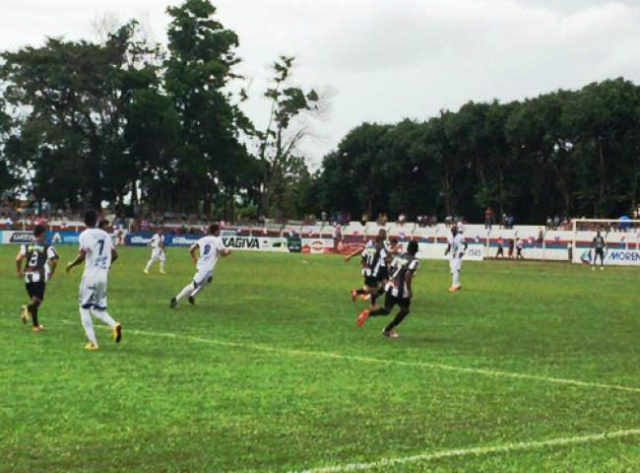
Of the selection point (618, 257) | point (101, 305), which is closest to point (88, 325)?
point (101, 305)

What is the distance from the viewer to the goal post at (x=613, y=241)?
54562mm

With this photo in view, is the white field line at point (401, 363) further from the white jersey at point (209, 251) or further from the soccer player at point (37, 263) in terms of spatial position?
the white jersey at point (209, 251)

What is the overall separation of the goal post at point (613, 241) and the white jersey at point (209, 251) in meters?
36.2

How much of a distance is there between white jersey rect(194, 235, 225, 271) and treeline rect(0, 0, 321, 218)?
54598 mm

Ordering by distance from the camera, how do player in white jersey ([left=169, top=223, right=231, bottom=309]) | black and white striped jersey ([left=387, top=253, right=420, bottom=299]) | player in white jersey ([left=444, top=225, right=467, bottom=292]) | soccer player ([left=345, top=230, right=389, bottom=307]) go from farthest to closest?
1. player in white jersey ([left=444, top=225, right=467, bottom=292])
2. soccer player ([left=345, top=230, right=389, bottom=307])
3. player in white jersey ([left=169, top=223, right=231, bottom=309])
4. black and white striped jersey ([left=387, top=253, right=420, bottom=299])

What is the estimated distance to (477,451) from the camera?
8.02 meters

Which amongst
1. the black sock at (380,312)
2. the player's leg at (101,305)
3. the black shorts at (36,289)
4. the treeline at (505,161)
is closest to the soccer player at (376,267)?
the black sock at (380,312)

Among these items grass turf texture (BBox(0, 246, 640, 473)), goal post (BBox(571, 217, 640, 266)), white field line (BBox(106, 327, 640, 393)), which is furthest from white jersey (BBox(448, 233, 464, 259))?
goal post (BBox(571, 217, 640, 266))

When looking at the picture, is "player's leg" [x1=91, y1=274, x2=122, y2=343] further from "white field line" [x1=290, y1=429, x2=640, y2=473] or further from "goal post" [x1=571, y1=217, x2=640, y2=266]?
"goal post" [x1=571, y1=217, x2=640, y2=266]

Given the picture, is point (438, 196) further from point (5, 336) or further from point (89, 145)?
point (5, 336)

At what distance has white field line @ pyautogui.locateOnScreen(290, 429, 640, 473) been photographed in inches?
290

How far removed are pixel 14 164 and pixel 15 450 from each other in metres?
72.8

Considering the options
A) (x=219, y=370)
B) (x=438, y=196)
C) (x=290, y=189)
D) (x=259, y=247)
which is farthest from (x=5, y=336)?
(x=290, y=189)

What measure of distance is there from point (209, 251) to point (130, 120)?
189 ft
